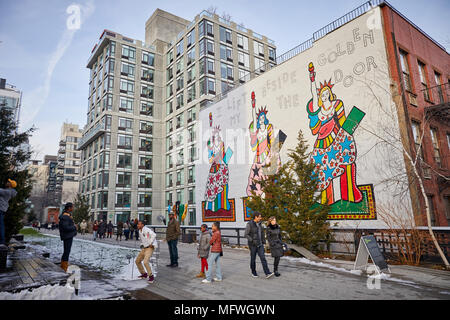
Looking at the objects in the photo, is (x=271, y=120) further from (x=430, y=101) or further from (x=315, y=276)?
(x=315, y=276)

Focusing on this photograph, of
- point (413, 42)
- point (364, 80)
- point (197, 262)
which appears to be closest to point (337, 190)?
point (364, 80)

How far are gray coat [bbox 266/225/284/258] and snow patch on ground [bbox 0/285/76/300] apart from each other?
543 centimetres

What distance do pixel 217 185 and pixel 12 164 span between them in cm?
1443

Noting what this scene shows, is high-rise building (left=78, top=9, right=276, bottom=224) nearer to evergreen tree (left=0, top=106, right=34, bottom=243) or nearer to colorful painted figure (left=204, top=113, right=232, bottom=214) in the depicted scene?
colorful painted figure (left=204, top=113, right=232, bottom=214)

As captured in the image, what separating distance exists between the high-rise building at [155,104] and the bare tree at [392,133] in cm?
2656

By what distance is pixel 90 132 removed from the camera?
48562 mm

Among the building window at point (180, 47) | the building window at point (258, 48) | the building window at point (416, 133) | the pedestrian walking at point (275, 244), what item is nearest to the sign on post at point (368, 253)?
the pedestrian walking at point (275, 244)

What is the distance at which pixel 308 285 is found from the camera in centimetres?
725

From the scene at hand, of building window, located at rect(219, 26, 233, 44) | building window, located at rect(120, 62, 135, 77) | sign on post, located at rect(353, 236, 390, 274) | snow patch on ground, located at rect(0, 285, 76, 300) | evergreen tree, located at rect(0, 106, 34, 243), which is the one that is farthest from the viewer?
building window, located at rect(120, 62, 135, 77)

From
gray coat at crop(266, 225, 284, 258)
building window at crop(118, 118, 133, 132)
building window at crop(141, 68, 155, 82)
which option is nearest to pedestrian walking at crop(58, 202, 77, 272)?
gray coat at crop(266, 225, 284, 258)

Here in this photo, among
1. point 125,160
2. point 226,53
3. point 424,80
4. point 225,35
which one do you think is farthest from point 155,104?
point 424,80

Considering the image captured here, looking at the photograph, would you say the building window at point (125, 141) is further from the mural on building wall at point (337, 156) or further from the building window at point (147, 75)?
the mural on building wall at point (337, 156)

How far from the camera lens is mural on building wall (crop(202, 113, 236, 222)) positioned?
22.5m
